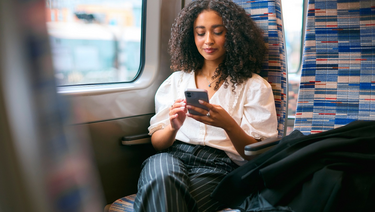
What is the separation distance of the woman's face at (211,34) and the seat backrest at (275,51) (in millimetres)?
220

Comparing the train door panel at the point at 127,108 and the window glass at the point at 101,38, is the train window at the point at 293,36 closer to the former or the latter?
the train door panel at the point at 127,108

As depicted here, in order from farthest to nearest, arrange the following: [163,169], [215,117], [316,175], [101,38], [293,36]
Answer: [293,36], [101,38], [215,117], [163,169], [316,175]

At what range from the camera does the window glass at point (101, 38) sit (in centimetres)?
152

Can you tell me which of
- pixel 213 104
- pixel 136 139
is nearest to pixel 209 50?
pixel 213 104

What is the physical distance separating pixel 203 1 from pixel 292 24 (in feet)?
5.79

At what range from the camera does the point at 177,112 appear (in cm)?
135

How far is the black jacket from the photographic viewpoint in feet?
3.00

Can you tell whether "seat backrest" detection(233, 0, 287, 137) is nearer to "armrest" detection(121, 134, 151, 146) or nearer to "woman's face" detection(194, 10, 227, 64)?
"woman's face" detection(194, 10, 227, 64)

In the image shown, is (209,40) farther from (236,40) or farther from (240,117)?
(240,117)

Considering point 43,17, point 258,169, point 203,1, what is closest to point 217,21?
point 203,1

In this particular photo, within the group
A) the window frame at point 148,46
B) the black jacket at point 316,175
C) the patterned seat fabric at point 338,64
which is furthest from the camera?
the window frame at point 148,46

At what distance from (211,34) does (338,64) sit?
0.65m

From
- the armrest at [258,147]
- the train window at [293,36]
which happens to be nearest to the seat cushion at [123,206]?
the armrest at [258,147]

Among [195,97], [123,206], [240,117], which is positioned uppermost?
[195,97]
